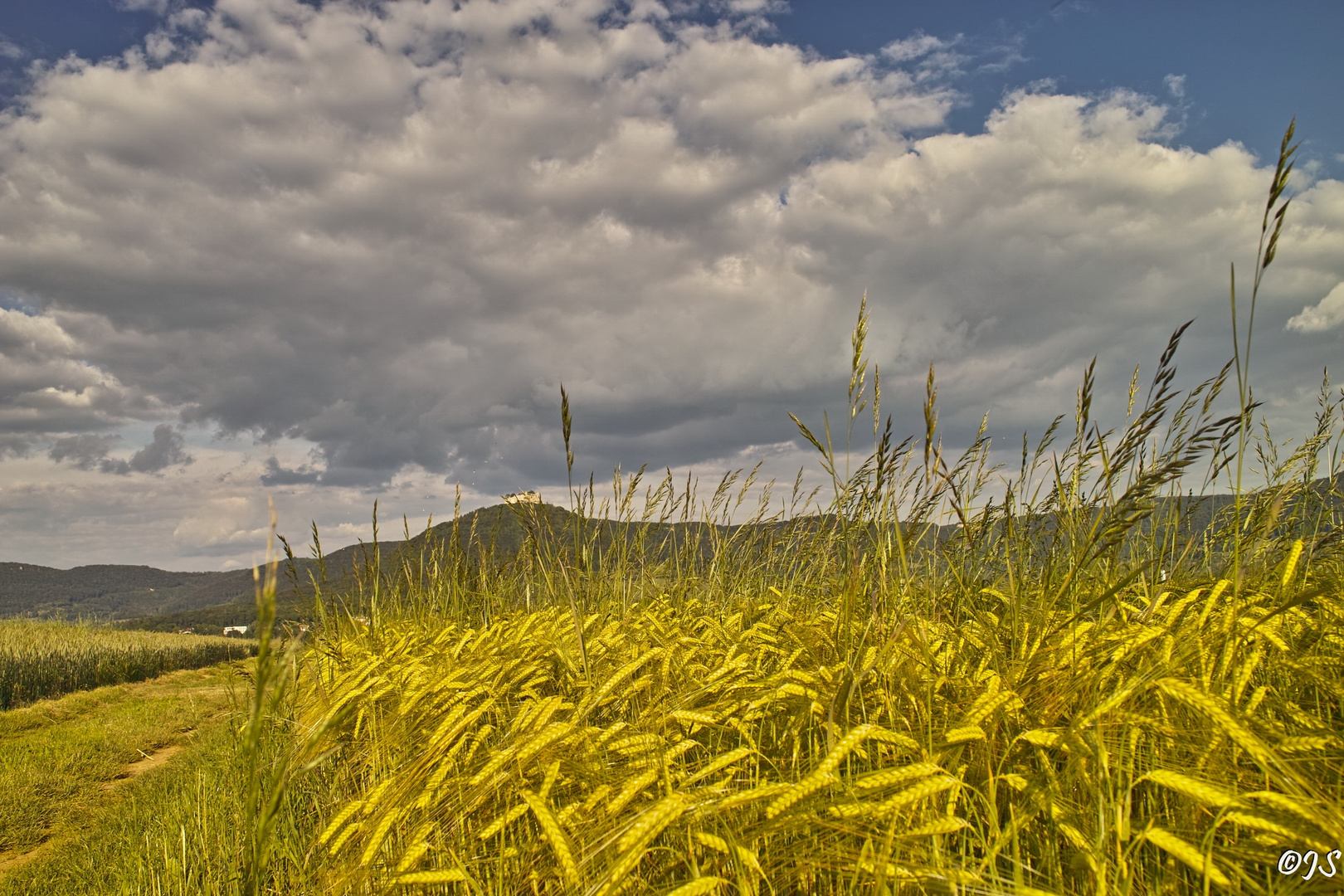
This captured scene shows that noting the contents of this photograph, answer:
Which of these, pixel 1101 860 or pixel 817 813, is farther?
pixel 817 813

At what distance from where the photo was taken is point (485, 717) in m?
2.48

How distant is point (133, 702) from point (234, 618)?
8576cm

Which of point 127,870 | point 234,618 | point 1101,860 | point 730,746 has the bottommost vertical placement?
point 234,618

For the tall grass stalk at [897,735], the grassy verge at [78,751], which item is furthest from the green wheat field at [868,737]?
the grassy verge at [78,751]

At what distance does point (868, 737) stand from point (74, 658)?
21.3m

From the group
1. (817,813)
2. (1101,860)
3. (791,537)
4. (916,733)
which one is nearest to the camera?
(1101,860)

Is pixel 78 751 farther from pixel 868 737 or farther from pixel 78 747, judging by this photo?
pixel 868 737

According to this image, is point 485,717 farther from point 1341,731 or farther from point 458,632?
point 1341,731

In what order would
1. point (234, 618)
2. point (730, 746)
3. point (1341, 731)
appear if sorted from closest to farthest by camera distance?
point (1341, 731), point (730, 746), point (234, 618)

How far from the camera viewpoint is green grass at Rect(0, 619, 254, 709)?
13.8m

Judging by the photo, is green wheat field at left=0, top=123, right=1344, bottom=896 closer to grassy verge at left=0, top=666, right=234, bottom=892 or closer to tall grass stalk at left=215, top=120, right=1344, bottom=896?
tall grass stalk at left=215, top=120, right=1344, bottom=896

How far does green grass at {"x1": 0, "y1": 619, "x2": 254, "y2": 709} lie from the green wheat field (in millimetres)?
10665

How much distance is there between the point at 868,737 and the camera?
56.1 inches

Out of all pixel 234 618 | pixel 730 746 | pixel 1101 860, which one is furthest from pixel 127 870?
pixel 234 618
